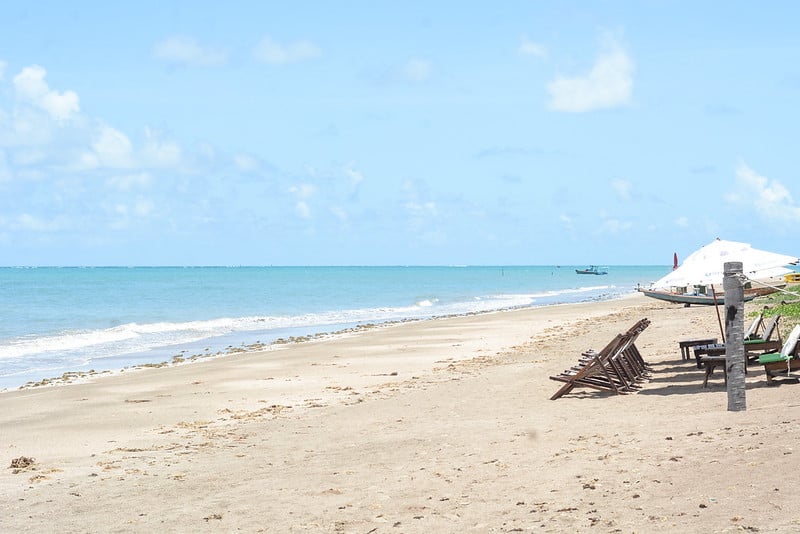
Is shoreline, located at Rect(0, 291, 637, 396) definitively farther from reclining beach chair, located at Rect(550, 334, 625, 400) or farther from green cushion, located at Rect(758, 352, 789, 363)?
green cushion, located at Rect(758, 352, 789, 363)

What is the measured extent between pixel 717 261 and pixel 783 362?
3016 millimetres

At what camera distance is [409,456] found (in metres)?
8.57

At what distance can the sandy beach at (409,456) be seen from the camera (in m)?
6.28

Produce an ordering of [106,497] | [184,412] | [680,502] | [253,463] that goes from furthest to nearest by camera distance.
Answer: [184,412], [253,463], [106,497], [680,502]

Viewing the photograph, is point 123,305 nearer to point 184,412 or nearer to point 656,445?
point 184,412

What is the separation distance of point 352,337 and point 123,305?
2942cm

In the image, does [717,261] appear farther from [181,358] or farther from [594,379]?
[181,358]

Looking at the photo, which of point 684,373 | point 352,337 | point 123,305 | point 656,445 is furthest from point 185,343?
point 123,305

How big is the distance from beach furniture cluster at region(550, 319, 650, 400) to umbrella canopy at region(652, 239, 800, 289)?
1.34 m

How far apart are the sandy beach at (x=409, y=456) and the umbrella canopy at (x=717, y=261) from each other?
1426mm

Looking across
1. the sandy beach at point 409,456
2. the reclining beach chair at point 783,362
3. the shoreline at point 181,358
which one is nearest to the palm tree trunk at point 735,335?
the sandy beach at point 409,456

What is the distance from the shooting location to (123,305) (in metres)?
53.2

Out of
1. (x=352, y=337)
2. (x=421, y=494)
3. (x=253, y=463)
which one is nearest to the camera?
(x=421, y=494)

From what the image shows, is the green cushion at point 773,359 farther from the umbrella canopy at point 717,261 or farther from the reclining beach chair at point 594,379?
the umbrella canopy at point 717,261
